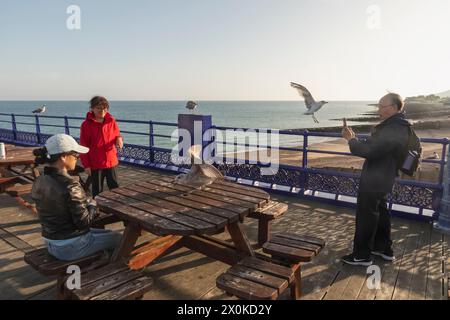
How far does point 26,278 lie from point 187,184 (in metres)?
1.93

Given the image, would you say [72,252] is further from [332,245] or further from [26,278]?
[332,245]

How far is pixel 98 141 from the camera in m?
4.74

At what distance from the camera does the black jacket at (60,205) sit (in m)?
2.54

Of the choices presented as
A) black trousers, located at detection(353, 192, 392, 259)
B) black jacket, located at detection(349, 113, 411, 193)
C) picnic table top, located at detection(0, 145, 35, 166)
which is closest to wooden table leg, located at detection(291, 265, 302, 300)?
black trousers, located at detection(353, 192, 392, 259)

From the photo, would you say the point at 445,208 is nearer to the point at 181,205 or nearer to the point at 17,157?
the point at 181,205

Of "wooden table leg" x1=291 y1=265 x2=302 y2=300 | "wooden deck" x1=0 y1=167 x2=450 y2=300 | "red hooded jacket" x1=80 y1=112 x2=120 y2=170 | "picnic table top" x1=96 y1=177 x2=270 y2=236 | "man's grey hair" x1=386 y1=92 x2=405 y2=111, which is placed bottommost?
"wooden deck" x1=0 y1=167 x2=450 y2=300

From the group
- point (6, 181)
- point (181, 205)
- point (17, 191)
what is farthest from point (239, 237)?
point (6, 181)

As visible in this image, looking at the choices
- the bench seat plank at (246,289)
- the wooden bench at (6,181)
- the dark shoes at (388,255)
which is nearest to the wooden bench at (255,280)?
the bench seat plank at (246,289)

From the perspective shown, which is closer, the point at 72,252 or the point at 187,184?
the point at 72,252

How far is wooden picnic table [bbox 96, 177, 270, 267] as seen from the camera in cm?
270

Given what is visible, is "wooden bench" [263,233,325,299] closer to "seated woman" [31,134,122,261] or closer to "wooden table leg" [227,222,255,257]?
"wooden table leg" [227,222,255,257]

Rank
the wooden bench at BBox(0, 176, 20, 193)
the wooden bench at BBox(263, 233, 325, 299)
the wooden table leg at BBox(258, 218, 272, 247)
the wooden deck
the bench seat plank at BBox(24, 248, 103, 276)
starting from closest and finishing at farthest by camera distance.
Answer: the bench seat plank at BBox(24, 248, 103, 276) < the wooden bench at BBox(263, 233, 325, 299) < the wooden deck < the wooden table leg at BBox(258, 218, 272, 247) < the wooden bench at BBox(0, 176, 20, 193)
